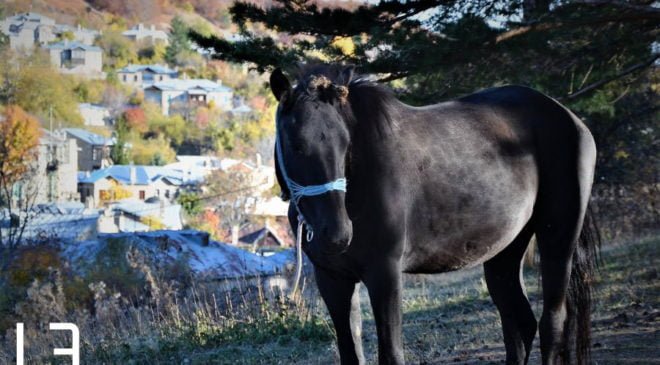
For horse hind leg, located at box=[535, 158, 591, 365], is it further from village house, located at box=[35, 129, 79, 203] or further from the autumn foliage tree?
village house, located at box=[35, 129, 79, 203]

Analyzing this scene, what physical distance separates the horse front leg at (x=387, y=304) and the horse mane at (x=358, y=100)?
0.81m

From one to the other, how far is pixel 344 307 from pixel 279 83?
1.38 m

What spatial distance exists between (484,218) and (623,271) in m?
11.8

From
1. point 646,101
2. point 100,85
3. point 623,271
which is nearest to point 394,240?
point 623,271

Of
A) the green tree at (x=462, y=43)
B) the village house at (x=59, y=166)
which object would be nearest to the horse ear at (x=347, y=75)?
the green tree at (x=462, y=43)

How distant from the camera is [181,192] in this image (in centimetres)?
13675

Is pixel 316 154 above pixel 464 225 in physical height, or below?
above

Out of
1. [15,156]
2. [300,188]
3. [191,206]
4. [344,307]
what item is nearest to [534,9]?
[344,307]

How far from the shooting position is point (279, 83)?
5895mm

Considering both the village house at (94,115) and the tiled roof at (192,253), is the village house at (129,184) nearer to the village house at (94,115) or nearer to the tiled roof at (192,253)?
the village house at (94,115)

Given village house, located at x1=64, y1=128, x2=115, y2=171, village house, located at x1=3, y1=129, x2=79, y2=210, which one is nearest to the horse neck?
village house, located at x1=3, y1=129, x2=79, y2=210

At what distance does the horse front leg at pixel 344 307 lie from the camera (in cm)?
622

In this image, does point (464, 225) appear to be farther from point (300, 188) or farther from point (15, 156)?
point (15, 156)

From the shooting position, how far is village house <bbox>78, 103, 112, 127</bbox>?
574 ft
